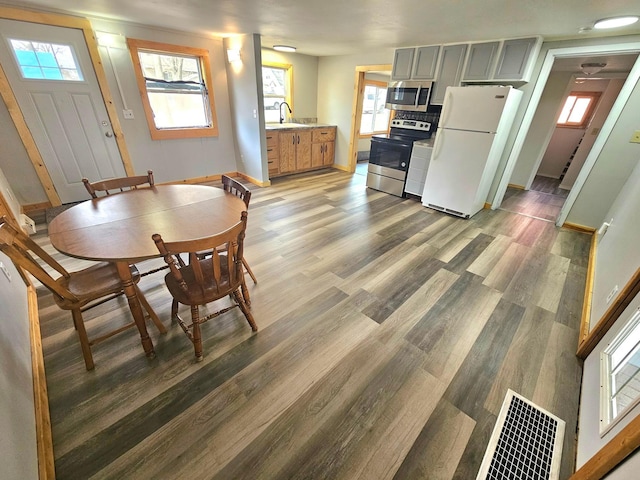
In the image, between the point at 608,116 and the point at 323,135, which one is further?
the point at 323,135

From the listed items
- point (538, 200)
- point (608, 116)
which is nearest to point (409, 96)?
point (608, 116)

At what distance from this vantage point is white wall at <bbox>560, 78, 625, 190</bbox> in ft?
15.9

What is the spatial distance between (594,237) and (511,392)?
2896mm

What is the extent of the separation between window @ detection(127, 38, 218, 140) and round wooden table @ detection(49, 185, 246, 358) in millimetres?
2574

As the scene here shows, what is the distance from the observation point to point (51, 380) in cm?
146

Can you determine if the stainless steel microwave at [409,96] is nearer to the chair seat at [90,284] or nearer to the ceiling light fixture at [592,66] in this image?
the ceiling light fixture at [592,66]

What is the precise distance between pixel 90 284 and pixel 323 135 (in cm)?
490

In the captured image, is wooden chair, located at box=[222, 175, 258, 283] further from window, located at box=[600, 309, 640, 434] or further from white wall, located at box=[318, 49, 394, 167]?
white wall, located at box=[318, 49, 394, 167]

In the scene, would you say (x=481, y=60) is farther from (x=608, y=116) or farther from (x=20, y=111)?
(x=20, y=111)

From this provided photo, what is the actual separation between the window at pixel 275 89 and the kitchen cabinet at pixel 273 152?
1.71ft

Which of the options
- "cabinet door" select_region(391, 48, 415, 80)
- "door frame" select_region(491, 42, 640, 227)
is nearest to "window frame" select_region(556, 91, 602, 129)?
"door frame" select_region(491, 42, 640, 227)

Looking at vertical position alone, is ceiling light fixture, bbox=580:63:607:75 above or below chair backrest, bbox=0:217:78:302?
above

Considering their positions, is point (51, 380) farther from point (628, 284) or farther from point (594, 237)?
point (594, 237)

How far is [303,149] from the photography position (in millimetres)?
5301
